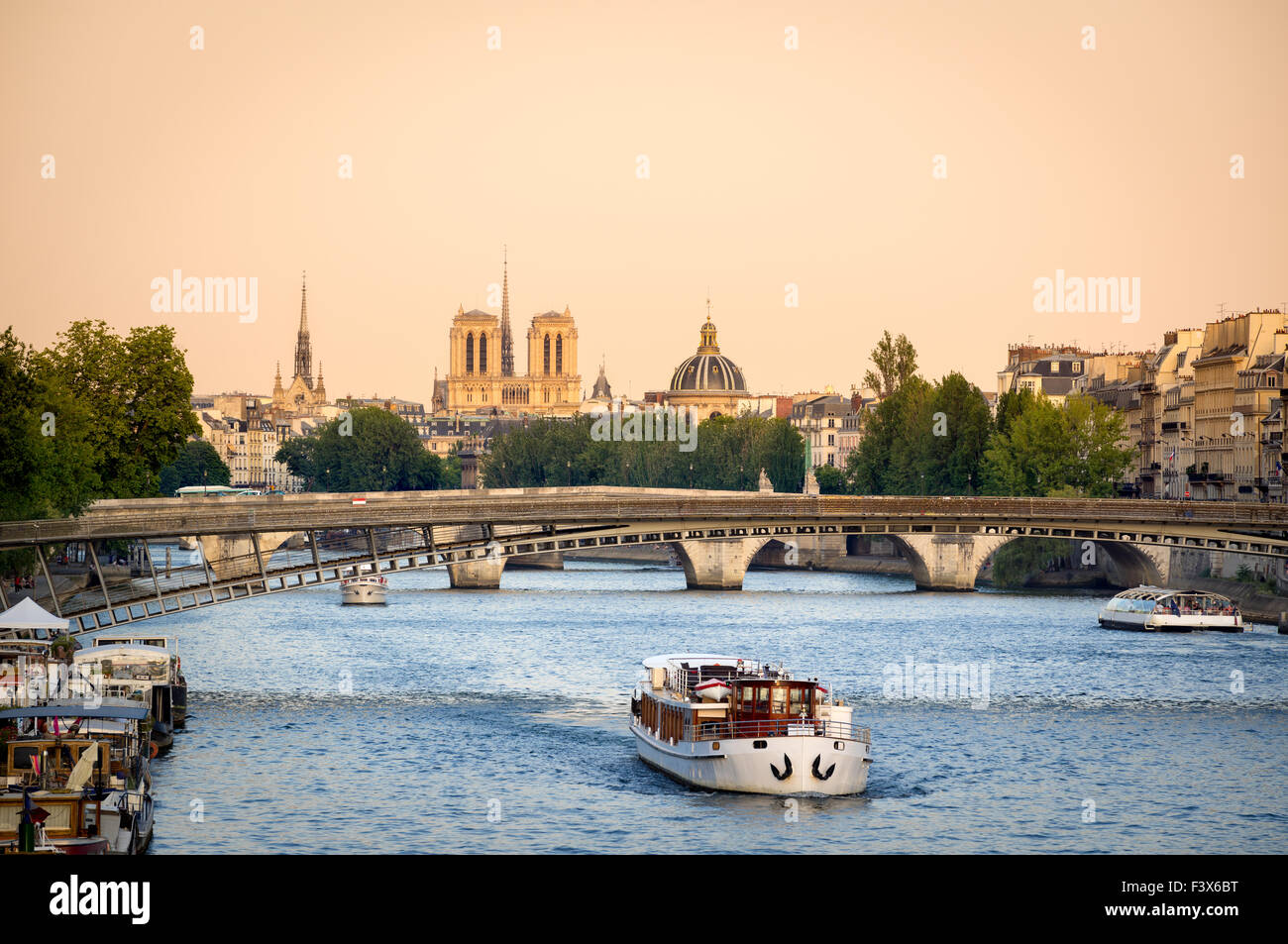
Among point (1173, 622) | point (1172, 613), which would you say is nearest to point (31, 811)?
point (1173, 622)

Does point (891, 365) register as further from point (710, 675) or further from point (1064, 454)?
point (710, 675)

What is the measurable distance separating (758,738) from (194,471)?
154 meters

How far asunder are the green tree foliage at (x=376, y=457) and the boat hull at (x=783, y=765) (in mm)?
137862

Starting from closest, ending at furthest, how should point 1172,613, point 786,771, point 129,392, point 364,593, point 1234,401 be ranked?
point 786,771 < point 1172,613 < point 129,392 < point 364,593 < point 1234,401

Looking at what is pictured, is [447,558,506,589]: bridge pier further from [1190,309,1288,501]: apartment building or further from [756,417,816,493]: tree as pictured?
[756,417,816,493]: tree

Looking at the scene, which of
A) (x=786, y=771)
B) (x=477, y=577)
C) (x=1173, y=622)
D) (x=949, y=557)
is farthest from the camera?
(x=477, y=577)

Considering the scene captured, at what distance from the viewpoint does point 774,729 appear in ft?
115

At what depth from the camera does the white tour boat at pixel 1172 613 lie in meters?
68.9

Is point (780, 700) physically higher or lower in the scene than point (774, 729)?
higher

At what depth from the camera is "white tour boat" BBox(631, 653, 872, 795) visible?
112ft

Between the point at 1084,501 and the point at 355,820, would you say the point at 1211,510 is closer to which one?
the point at 1084,501

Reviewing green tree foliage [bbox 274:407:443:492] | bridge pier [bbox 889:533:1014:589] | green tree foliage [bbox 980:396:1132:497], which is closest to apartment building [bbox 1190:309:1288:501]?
green tree foliage [bbox 980:396:1132:497]

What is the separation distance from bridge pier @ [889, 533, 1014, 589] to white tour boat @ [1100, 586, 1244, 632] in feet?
62.0

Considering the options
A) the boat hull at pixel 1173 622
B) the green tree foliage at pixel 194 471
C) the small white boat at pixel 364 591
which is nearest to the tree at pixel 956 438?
the small white boat at pixel 364 591
